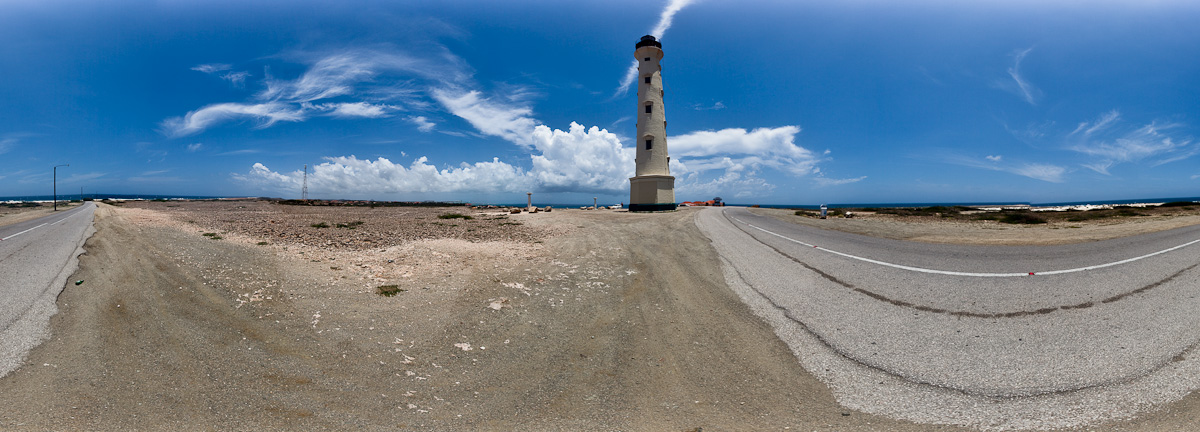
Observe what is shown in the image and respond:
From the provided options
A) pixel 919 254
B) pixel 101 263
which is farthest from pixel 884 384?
pixel 101 263

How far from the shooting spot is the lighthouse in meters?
31.6

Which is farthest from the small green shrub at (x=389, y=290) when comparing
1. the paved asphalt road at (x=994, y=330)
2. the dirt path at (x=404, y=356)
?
the paved asphalt road at (x=994, y=330)

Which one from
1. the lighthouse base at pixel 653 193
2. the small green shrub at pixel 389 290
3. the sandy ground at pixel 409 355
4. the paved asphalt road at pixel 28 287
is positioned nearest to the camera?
the sandy ground at pixel 409 355

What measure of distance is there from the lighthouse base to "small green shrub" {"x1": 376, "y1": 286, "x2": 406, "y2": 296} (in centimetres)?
2580

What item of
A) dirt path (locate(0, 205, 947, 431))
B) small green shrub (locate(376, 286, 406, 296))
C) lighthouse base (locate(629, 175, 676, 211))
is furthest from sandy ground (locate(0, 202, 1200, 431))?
lighthouse base (locate(629, 175, 676, 211))

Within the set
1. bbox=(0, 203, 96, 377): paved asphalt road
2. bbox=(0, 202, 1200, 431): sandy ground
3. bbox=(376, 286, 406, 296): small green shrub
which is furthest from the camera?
bbox=(376, 286, 406, 296): small green shrub

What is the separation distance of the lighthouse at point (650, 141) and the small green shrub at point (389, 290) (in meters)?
25.8

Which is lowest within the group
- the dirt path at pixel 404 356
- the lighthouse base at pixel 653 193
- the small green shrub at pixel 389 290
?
the dirt path at pixel 404 356

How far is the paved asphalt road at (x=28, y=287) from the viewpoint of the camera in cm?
457

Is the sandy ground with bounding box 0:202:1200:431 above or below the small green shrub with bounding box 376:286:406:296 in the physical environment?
below

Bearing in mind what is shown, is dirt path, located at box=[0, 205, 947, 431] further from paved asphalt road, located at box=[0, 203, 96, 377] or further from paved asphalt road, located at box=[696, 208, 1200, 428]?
paved asphalt road, located at box=[696, 208, 1200, 428]

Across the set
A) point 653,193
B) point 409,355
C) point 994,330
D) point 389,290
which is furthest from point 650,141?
point 409,355

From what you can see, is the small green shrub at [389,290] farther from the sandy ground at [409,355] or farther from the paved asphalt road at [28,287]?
the paved asphalt road at [28,287]

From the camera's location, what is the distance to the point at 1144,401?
326 cm
